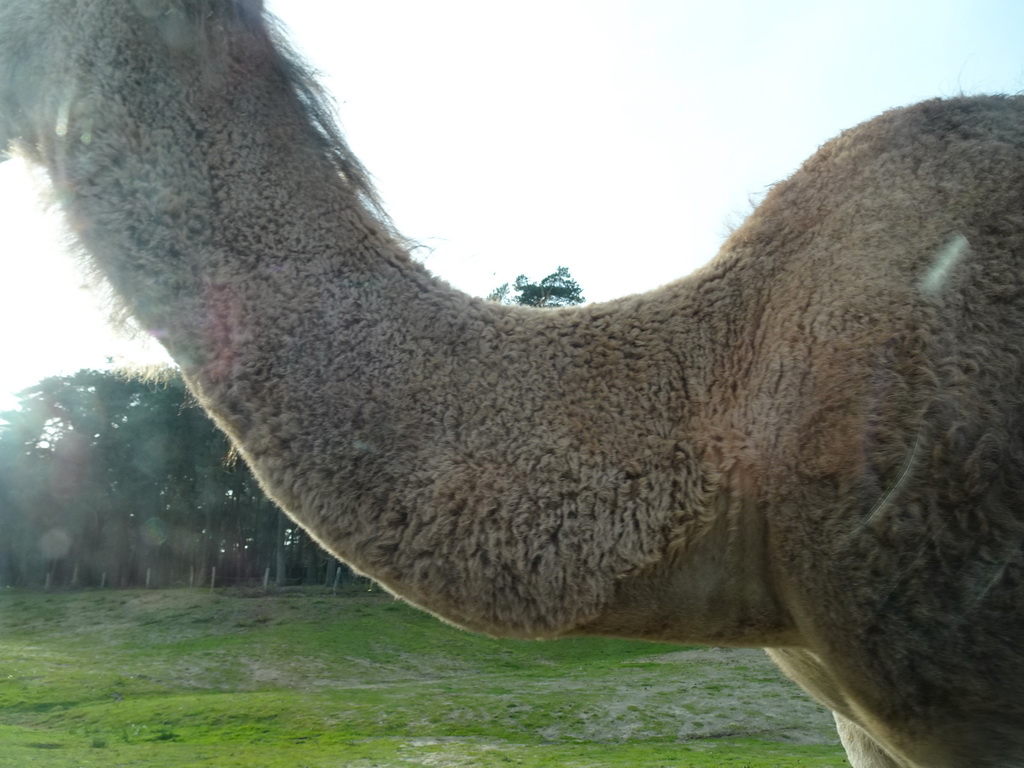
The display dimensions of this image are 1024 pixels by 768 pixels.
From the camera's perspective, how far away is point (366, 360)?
268 centimetres

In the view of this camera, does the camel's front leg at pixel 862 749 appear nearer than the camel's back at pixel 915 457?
No

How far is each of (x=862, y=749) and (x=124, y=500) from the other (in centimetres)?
3751

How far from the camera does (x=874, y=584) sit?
245 cm

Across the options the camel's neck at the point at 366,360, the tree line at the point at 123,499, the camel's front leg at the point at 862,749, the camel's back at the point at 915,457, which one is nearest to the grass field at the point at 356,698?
the tree line at the point at 123,499

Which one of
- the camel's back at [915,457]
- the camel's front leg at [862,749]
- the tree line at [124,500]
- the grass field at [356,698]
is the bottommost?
the grass field at [356,698]

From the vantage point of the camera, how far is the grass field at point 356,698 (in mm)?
10727

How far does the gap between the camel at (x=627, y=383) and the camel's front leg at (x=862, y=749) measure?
0.60 meters

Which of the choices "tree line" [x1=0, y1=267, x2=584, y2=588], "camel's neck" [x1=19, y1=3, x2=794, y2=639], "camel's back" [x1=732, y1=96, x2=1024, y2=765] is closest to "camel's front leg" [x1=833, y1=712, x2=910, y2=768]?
"camel's back" [x1=732, y1=96, x2=1024, y2=765]

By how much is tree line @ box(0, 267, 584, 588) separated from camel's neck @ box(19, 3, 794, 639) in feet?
99.5

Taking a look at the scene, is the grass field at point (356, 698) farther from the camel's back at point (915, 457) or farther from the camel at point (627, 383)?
the camel's back at point (915, 457)

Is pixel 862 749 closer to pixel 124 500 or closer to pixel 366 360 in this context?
pixel 366 360

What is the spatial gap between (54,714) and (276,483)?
14.7 metres

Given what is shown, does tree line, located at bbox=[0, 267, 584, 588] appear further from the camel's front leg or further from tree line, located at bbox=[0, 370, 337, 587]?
the camel's front leg

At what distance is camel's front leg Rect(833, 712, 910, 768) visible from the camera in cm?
337
